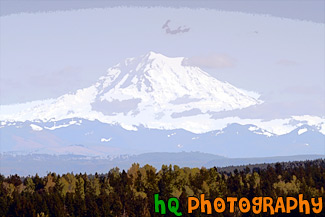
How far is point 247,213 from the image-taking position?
650 feet

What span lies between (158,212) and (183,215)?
23.6 feet

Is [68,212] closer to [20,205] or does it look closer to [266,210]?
[20,205]

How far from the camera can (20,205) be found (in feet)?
656

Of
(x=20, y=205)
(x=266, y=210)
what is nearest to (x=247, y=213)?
(x=266, y=210)

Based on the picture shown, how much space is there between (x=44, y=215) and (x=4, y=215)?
17698 millimetres

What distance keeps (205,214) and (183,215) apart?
706 cm

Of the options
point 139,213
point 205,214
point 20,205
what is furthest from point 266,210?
point 20,205

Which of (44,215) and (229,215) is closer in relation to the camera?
(44,215)

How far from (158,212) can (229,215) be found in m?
18.6

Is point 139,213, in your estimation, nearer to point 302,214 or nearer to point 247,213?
point 247,213

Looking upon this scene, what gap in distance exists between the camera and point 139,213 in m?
199

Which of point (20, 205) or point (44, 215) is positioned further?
point (20, 205)

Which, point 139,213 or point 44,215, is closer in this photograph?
point 44,215

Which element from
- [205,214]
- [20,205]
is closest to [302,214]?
[205,214]
